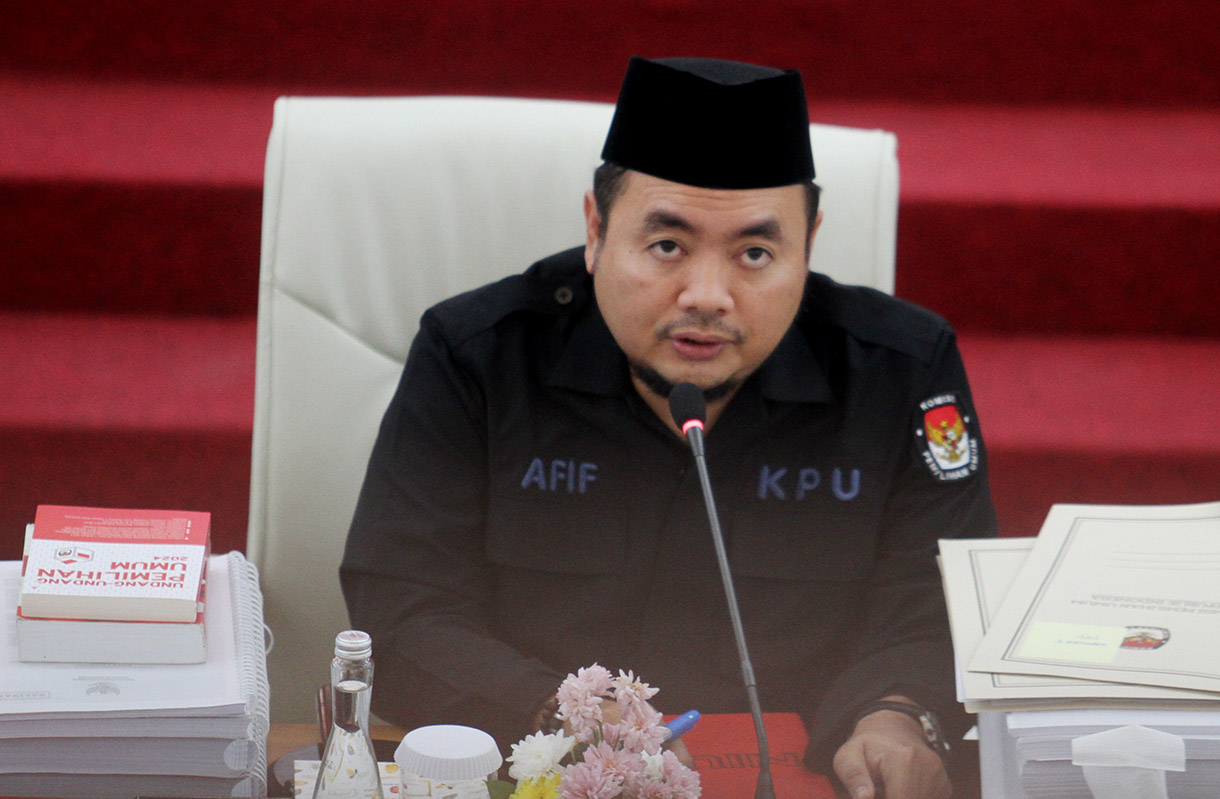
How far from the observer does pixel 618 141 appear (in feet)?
3.93

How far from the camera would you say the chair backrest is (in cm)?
135

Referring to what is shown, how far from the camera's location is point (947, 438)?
1.33m

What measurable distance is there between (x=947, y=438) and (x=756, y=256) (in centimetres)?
32

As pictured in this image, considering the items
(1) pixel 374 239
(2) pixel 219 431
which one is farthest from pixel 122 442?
(1) pixel 374 239

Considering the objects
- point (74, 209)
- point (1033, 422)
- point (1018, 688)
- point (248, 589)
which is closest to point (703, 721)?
point (1018, 688)

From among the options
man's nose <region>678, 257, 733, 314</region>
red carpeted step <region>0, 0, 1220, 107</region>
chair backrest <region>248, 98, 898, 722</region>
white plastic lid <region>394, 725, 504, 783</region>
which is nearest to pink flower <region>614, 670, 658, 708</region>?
white plastic lid <region>394, 725, 504, 783</region>

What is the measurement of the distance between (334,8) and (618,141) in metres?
1.27

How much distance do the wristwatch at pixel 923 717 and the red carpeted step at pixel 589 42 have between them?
1504mm

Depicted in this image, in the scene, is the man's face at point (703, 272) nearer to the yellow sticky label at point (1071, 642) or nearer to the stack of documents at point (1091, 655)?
the stack of documents at point (1091, 655)

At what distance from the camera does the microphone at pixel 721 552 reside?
30.8 inches

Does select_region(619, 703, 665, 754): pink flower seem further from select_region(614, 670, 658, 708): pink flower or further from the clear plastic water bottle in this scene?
the clear plastic water bottle

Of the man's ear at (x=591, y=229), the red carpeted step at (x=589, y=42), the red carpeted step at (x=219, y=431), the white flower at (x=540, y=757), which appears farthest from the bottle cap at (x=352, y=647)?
the red carpeted step at (x=589, y=42)

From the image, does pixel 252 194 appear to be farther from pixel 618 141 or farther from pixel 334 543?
pixel 618 141

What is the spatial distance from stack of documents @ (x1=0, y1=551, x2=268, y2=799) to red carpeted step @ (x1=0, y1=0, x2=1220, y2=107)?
1.65 metres
